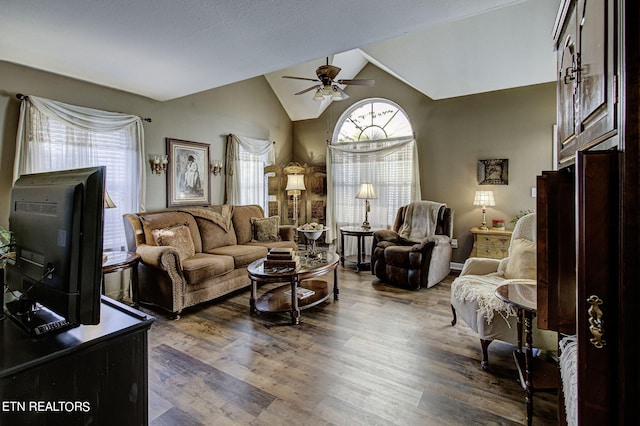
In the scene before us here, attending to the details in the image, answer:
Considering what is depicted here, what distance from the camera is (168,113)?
4.32 m

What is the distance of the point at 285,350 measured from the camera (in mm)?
2576

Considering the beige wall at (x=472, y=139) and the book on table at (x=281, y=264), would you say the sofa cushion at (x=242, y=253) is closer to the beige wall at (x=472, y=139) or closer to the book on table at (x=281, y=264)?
the book on table at (x=281, y=264)

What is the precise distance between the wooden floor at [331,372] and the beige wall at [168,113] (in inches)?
82.3

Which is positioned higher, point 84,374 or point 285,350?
point 84,374

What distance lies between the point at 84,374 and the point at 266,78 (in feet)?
19.1

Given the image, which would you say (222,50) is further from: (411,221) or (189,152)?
(411,221)

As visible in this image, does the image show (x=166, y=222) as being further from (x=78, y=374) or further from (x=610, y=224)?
(x=610, y=224)

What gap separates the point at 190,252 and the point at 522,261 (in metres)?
3.35

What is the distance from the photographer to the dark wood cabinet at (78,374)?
2.80 feet

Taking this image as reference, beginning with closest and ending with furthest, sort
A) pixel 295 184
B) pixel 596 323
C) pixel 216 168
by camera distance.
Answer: pixel 596 323 < pixel 216 168 < pixel 295 184

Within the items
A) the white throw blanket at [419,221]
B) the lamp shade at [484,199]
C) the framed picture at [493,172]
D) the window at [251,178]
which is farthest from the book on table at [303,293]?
the framed picture at [493,172]

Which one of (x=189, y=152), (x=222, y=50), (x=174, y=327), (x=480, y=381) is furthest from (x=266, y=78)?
(x=480, y=381)

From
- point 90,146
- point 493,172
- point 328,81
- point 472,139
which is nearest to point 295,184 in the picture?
point 328,81

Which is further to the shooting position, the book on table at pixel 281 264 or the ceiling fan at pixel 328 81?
the ceiling fan at pixel 328 81
